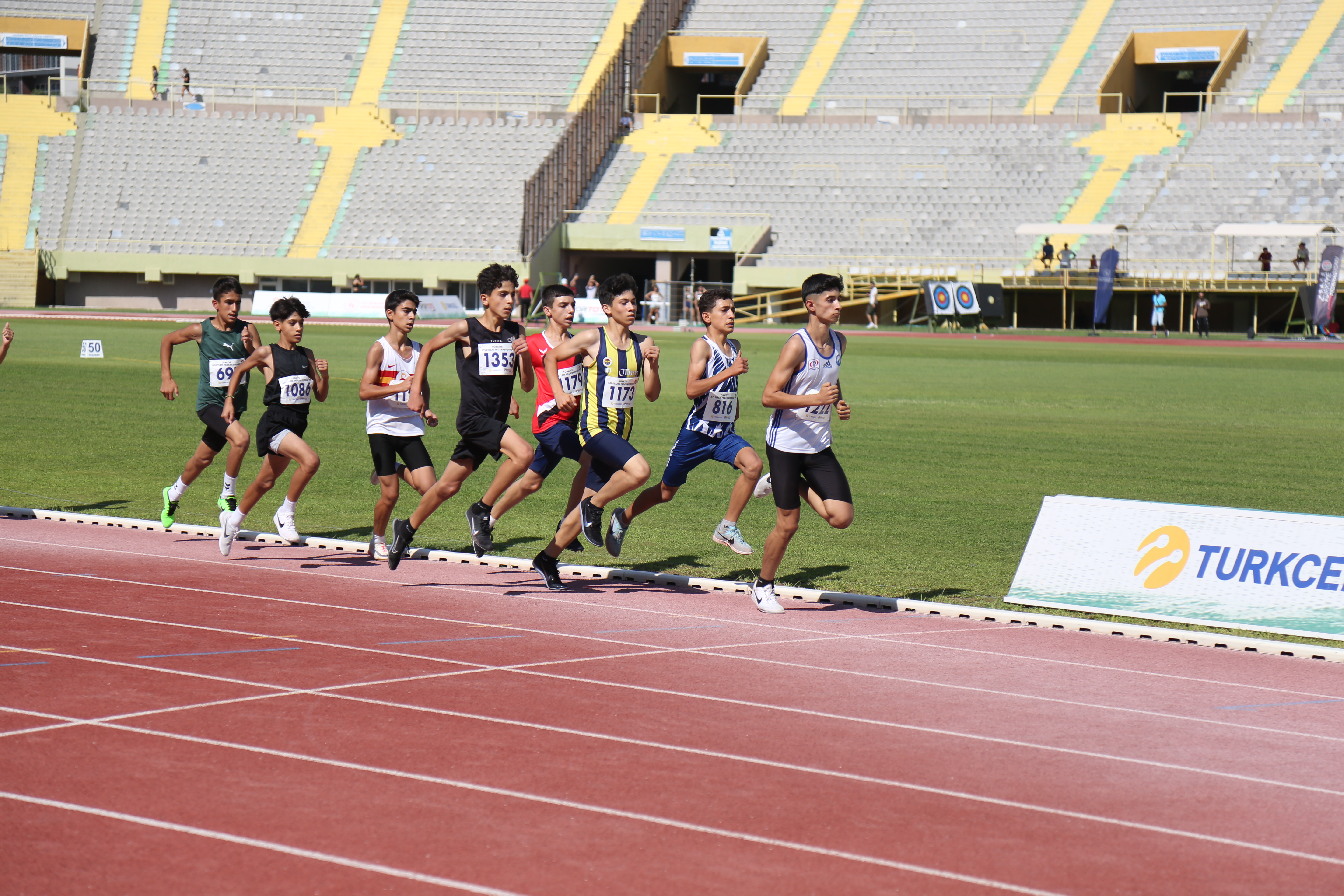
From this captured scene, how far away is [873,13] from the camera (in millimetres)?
59188

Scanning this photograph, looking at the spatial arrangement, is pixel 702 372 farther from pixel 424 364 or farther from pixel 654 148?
pixel 654 148

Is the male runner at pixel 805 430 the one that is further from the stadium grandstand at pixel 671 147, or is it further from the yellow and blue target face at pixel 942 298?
the stadium grandstand at pixel 671 147

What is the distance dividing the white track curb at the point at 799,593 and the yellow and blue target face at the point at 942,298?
3805 centimetres

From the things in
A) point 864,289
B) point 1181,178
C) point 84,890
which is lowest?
point 84,890

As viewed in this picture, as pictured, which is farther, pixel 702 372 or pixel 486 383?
pixel 486 383

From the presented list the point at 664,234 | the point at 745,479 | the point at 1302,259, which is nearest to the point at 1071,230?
the point at 1302,259

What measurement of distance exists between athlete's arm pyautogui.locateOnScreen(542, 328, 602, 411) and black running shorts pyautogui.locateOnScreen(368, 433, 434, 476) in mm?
1317

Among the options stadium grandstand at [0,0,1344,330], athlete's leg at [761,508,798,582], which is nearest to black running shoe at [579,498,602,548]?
athlete's leg at [761,508,798,582]

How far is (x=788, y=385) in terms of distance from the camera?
868cm

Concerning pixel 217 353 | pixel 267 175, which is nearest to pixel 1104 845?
pixel 217 353

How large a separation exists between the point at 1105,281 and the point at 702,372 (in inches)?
1452

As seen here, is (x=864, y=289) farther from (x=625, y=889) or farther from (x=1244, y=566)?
(x=625, y=889)

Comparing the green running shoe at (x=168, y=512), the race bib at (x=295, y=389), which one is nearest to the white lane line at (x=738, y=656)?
the green running shoe at (x=168, y=512)

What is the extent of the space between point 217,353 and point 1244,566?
24.6ft
